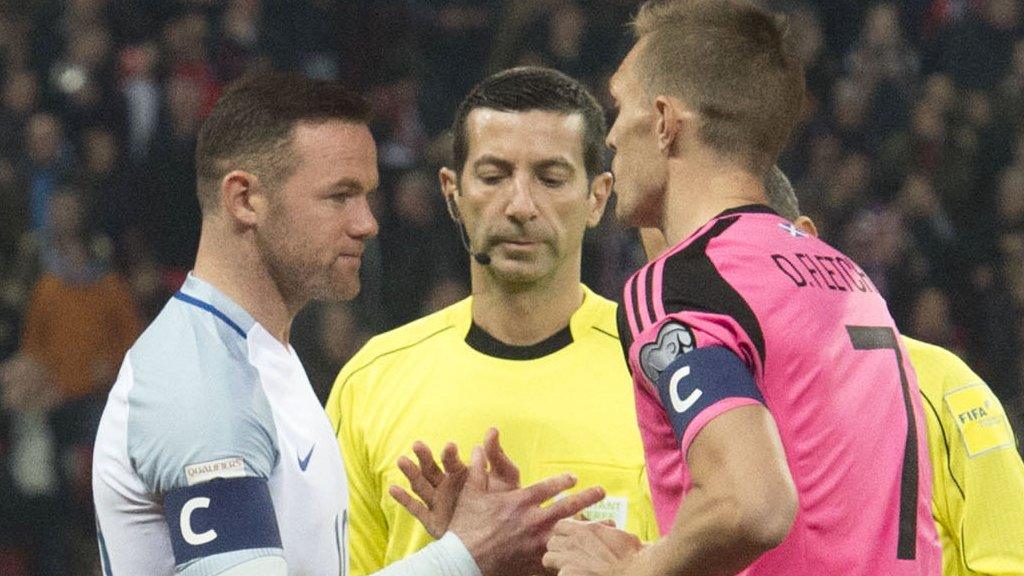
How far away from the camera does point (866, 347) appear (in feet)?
9.03

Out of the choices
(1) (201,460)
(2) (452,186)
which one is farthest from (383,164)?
(1) (201,460)

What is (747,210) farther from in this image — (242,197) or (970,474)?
(242,197)

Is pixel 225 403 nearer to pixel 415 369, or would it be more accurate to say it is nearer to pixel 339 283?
pixel 339 283

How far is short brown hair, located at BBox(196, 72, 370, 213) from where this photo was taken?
10.6 ft

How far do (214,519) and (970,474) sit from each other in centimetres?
154

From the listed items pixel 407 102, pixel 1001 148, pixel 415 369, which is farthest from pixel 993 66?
pixel 415 369

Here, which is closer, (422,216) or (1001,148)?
(422,216)

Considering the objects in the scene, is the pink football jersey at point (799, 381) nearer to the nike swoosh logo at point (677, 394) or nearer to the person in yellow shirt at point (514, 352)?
the nike swoosh logo at point (677, 394)

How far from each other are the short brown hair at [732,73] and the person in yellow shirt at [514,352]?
112 centimetres

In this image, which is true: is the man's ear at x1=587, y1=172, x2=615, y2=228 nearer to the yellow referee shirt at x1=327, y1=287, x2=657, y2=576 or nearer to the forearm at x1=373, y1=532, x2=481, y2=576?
the yellow referee shirt at x1=327, y1=287, x2=657, y2=576

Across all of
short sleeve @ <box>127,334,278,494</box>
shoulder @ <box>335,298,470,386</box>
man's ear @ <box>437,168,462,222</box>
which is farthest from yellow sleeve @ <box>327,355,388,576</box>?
short sleeve @ <box>127,334,278,494</box>

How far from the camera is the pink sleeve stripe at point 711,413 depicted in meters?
2.54

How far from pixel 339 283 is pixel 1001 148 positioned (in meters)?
7.23

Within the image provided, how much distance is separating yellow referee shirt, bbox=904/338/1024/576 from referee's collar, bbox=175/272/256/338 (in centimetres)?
137
